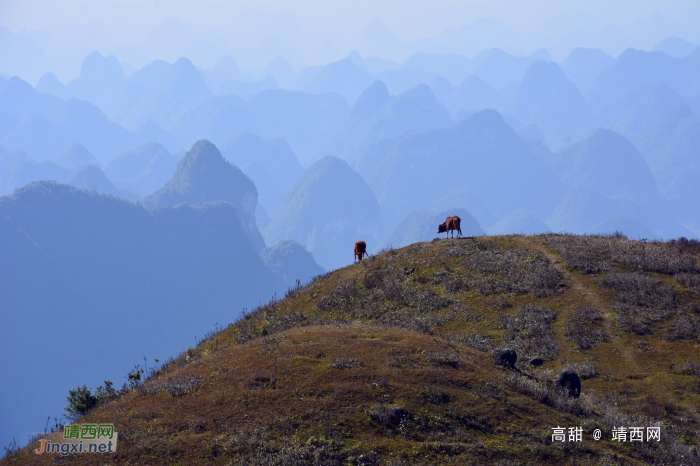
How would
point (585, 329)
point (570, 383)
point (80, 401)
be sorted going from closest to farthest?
point (570, 383) < point (80, 401) < point (585, 329)

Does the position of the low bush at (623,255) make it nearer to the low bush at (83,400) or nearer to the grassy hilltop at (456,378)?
the grassy hilltop at (456,378)

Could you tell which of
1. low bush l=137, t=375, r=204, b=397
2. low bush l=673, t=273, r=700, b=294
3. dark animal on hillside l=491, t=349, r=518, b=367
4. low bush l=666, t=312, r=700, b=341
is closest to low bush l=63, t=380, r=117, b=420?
low bush l=137, t=375, r=204, b=397

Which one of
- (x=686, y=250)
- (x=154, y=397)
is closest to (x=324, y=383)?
(x=154, y=397)

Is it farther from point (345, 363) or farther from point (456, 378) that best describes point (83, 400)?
point (456, 378)

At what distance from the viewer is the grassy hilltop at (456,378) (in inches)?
400

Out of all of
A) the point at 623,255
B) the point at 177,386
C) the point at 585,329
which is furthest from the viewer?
the point at 623,255

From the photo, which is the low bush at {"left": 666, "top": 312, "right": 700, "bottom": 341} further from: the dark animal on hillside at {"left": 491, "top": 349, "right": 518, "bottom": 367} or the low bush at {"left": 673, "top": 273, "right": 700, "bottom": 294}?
the dark animal on hillside at {"left": 491, "top": 349, "right": 518, "bottom": 367}

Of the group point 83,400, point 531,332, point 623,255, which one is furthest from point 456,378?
point 623,255

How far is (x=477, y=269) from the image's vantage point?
2664 cm

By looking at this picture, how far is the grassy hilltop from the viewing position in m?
10.1

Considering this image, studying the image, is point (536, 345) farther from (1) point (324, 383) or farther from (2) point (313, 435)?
(2) point (313, 435)

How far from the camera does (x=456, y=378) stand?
1284cm

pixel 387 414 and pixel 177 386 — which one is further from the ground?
pixel 177 386

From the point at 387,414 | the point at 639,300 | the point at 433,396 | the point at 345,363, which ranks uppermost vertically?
the point at 639,300
